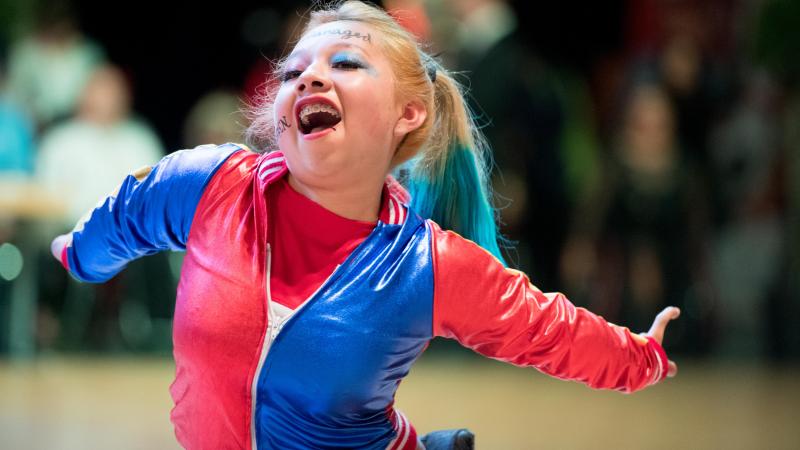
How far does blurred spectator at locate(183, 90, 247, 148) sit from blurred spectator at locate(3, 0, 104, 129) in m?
0.59

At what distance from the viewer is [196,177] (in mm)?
1952

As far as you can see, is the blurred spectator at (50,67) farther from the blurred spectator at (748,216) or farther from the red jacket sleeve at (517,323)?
the red jacket sleeve at (517,323)

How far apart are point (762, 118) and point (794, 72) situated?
1.03 feet

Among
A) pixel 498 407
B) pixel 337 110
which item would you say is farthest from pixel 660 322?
pixel 498 407

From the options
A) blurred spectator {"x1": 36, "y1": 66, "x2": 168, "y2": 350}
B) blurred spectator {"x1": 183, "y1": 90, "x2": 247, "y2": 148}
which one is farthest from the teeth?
blurred spectator {"x1": 183, "y1": 90, "x2": 247, "y2": 148}

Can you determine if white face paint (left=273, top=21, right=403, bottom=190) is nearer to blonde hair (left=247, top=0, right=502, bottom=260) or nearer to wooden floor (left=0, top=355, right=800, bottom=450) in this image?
blonde hair (left=247, top=0, right=502, bottom=260)

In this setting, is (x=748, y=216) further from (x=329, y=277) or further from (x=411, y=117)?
(x=329, y=277)

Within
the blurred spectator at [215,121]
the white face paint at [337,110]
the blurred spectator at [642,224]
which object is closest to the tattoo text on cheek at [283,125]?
the white face paint at [337,110]

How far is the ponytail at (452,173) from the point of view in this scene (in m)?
2.13

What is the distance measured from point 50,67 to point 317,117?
160 inches

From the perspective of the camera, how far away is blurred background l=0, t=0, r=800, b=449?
16.6 feet

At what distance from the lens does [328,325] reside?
179 cm

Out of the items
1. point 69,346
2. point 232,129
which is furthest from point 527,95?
point 69,346

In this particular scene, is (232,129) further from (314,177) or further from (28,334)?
(314,177)
